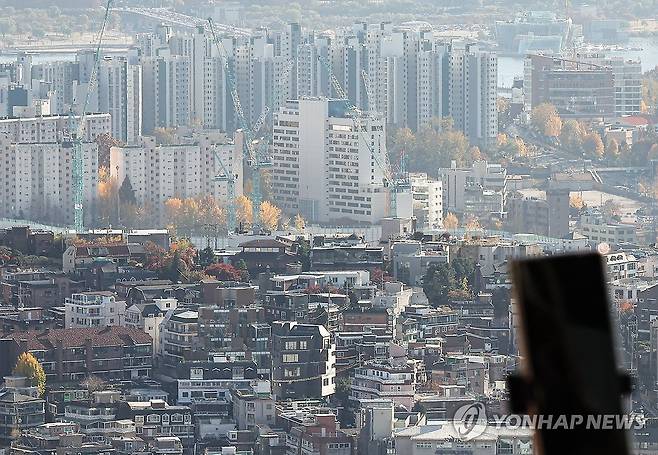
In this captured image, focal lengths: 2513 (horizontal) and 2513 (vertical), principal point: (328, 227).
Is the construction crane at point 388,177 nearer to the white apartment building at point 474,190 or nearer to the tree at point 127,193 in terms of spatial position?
the white apartment building at point 474,190

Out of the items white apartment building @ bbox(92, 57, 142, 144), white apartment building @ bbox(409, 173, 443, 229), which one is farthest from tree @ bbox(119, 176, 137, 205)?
white apartment building @ bbox(92, 57, 142, 144)

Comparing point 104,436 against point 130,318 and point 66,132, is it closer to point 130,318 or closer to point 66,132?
point 130,318

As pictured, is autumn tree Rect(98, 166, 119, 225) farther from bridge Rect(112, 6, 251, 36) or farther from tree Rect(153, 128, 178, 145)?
bridge Rect(112, 6, 251, 36)

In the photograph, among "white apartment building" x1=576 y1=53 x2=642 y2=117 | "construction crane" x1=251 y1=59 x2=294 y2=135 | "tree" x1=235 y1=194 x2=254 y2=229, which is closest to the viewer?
"tree" x1=235 y1=194 x2=254 y2=229

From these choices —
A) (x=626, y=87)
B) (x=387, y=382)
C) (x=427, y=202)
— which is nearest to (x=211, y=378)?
(x=387, y=382)

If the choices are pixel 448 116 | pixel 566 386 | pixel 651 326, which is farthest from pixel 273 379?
pixel 448 116
